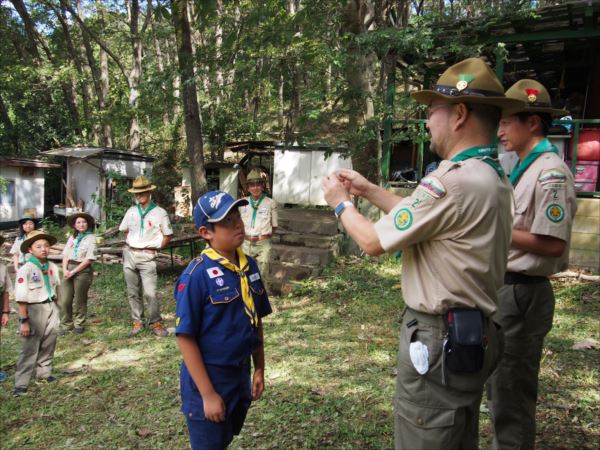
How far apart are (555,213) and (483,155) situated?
0.90 meters

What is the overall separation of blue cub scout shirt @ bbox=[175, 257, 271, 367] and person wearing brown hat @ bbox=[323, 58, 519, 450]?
2.44 feet

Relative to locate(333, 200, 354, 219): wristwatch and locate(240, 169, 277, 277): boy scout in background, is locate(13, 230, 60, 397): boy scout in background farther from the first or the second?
locate(333, 200, 354, 219): wristwatch

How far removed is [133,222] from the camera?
22.1 feet

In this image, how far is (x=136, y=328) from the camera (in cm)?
679

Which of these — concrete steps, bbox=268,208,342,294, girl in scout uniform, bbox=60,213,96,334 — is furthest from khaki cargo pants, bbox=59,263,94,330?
concrete steps, bbox=268,208,342,294

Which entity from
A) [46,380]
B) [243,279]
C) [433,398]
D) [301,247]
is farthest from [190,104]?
[433,398]

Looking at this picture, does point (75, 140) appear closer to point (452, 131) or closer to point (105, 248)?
point (105, 248)

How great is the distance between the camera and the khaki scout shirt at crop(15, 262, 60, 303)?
5.16m

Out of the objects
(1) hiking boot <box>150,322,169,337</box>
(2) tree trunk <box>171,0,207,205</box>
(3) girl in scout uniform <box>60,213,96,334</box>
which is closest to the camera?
(1) hiking boot <box>150,322,169,337</box>

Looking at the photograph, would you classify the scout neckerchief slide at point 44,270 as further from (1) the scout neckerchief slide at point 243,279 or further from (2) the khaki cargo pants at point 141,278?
(1) the scout neckerchief slide at point 243,279

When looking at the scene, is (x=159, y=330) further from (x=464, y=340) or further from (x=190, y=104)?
(x=464, y=340)

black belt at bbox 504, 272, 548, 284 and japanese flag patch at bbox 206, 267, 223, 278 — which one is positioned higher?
japanese flag patch at bbox 206, 267, 223, 278

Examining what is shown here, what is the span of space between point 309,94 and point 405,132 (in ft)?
7.46

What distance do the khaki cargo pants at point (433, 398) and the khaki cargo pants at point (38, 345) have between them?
4.62 metres
